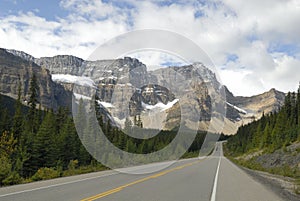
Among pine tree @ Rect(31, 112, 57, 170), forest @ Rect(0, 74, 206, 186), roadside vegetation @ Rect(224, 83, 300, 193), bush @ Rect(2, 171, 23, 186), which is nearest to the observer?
bush @ Rect(2, 171, 23, 186)

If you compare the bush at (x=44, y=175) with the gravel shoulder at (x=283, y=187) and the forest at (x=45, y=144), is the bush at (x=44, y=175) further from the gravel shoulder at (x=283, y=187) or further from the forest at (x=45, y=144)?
the gravel shoulder at (x=283, y=187)

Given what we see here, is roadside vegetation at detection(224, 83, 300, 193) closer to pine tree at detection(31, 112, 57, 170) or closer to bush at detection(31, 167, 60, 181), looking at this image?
bush at detection(31, 167, 60, 181)

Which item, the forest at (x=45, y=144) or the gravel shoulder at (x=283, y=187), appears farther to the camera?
the forest at (x=45, y=144)

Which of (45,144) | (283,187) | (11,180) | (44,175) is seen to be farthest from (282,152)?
(11,180)

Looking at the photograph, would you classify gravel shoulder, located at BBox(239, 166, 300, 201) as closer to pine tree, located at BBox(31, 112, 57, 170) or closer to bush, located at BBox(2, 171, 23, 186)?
bush, located at BBox(2, 171, 23, 186)

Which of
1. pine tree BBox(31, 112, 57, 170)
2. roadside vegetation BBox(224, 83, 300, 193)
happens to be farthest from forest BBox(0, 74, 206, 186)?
roadside vegetation BBox(224, 83, 300, 193)

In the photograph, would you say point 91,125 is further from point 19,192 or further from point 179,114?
point 19,192

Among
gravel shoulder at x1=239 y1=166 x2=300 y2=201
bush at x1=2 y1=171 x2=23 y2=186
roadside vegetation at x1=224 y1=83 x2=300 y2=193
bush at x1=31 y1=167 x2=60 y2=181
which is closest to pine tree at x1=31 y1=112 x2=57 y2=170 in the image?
bush at x1=31 y1=167 x2=60 y2=181

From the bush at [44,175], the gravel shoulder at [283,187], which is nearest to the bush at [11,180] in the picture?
the bush at [44,175]

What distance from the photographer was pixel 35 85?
52.1 meters

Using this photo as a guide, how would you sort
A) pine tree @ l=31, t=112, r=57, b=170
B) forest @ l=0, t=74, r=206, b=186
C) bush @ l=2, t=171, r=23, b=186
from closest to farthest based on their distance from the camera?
bush @ l=2, t=171, r=23, b=186, forest @ l=0, t=74, r=206, b=186, pine tree @ l=31, t=112, r=57, b=170

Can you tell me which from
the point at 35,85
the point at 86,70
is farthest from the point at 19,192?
the point at 35,85

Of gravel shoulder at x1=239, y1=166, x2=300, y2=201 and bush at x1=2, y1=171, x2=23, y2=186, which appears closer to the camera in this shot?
gravel shoulder at x1=239, y1=166, x2=300, y2=201

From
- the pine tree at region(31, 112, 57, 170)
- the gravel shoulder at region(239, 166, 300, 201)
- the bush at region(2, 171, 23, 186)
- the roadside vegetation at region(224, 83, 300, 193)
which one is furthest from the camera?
the pine tree at region(31, 112, 57, 170)
